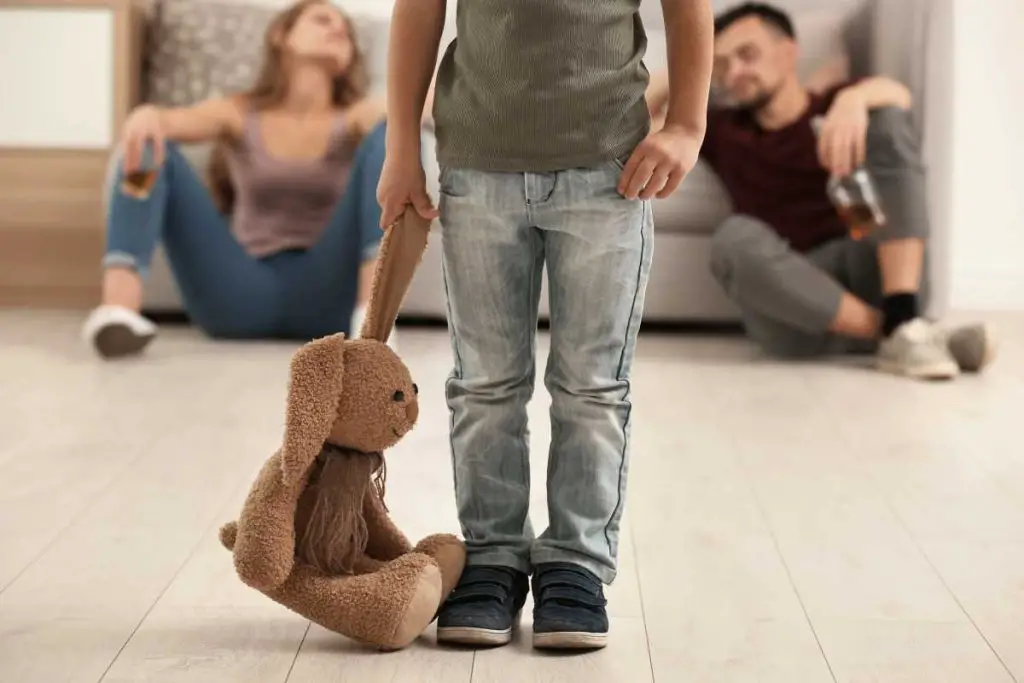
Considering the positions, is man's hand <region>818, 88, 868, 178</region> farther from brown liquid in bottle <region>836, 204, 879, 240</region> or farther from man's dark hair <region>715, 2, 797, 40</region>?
man's dark hair <region>715, 2, 797, 40</region>

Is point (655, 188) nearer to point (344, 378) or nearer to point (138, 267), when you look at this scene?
point (344, 378)

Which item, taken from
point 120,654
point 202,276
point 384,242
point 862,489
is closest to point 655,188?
point 384,242

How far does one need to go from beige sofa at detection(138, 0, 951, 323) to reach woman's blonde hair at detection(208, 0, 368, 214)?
0.25 ft

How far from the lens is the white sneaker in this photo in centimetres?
253

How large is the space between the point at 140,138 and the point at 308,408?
1620mm

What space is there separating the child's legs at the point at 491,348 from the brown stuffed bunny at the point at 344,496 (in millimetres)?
44

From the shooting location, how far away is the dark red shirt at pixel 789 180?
2.70 metres

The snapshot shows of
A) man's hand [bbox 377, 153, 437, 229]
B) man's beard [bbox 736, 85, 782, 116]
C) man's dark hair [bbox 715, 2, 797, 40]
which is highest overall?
man's dark hair [bbox 715, 2, 797, 40]

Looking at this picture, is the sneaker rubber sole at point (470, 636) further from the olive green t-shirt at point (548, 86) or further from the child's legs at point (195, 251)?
the child's legs at point (195, 251)

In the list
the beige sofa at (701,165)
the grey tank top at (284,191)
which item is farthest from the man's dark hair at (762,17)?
the grey tank top at (284,191)

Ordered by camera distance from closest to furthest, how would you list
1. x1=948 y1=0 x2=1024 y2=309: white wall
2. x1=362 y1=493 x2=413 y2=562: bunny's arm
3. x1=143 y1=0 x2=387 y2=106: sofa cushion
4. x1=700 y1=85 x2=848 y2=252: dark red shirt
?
x1=362 y1=493 x2=413 y2=562: bunny's arm < x1=700 y1=85 x2=848 y2=252: dark red shirt < x1=143 y1=0 x2=387 y2=106: sofa cushion < x1=948 y1=0 x2=1024 y2=309: white wall

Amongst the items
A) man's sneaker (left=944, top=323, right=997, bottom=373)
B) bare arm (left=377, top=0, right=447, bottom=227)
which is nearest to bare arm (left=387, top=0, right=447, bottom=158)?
bare arm (left=377, top=0, right=447, bottom=227)

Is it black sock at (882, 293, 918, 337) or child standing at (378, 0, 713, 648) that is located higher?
child standing at (378, 0, 713, 648)

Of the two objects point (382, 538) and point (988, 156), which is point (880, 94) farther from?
point (382, 538)
